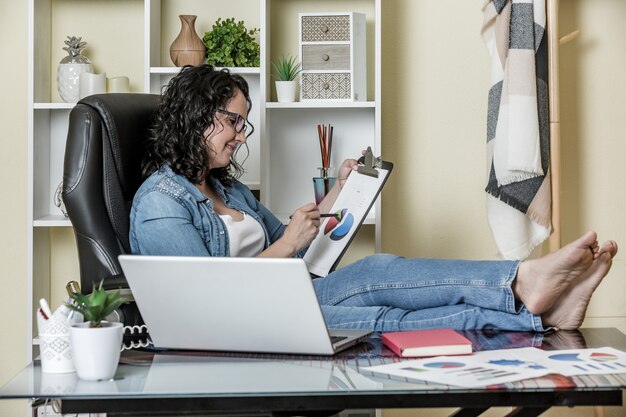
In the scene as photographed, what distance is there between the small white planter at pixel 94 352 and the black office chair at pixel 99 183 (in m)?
0.67

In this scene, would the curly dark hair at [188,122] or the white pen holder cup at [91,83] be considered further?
the white pen holder cup at [91,83]

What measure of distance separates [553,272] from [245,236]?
92 cm

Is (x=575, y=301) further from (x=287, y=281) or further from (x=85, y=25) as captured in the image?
(x=85, y=25)

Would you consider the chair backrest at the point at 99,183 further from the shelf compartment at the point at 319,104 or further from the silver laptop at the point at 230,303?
the shelf compartment at the point at 319,104

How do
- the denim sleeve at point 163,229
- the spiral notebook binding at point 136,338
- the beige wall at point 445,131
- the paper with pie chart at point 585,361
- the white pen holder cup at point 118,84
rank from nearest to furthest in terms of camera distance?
the paper with pie chart at point 585,361
the spiral notebook binding at point 136,338
the denim sleeve at point 163,229
the white pen holder cup at point 118,84
the beige wall at point 445,131

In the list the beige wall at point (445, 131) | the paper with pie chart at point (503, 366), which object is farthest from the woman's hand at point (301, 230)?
the beige wall at point (445, 131)

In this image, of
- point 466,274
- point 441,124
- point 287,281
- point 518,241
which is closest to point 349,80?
point 441,124

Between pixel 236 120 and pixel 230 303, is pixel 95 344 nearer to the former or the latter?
pixel 230 303

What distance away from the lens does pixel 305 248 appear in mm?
2553

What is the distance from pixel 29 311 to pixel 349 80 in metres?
1.34

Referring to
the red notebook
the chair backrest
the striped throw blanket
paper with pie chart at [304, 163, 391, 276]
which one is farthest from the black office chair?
the striped throw blanket

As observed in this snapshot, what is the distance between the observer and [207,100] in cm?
239

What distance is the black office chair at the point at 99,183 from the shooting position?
2182 millimetres

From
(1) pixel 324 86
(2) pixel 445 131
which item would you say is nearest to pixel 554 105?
(2) pixel 445 131
